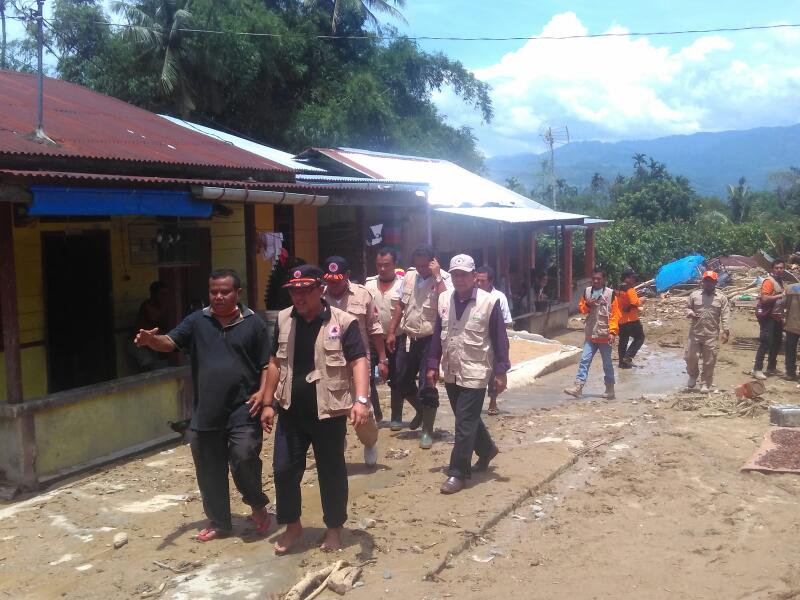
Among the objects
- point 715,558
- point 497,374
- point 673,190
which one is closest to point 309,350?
point 497,374

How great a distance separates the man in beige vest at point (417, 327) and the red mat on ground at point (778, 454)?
2640 millimetres

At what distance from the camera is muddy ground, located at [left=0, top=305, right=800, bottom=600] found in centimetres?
433

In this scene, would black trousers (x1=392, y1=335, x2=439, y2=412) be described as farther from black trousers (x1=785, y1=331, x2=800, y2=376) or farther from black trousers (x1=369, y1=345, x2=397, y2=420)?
black trousers (x1=785, y1=331, x2=800, y2=376)

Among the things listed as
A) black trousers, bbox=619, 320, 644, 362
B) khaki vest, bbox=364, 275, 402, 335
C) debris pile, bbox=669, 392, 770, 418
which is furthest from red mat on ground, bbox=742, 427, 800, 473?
black trousers, bbox=619, 320, 644, 362

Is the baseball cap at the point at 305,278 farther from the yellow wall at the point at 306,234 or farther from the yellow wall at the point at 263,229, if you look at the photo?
the yellow wall at the point at 306,234

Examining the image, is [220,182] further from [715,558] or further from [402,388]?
[715,558]

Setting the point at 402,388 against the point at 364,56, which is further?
the point at 364,56

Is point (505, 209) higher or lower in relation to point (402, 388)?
higher

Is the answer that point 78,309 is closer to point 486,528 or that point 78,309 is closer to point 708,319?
point 486,528

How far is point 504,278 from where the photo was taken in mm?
16984

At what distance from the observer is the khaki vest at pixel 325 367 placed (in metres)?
4.48

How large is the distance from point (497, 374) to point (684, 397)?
4.28 meters

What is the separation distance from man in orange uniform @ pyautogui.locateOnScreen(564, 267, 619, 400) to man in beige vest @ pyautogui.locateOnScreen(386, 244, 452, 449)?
3.08 m

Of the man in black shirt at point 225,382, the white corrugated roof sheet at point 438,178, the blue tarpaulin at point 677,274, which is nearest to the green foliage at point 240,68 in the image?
the white corrugated roof sheet at point 438,178
